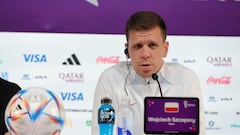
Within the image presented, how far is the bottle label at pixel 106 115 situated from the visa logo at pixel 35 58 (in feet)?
7.50

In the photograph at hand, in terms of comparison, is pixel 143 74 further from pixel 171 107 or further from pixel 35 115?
pixel 35 115

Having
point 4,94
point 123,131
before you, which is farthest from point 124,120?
point 4,94

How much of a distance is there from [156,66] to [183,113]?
651 millimetres

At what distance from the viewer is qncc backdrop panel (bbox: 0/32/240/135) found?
3928 mm

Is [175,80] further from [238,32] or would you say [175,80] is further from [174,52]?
[238,32]

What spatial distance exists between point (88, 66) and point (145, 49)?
1.71m

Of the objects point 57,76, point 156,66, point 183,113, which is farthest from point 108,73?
point 57,76

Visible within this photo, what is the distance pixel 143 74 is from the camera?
2416 millimetres

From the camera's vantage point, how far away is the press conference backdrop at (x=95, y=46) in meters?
3.94

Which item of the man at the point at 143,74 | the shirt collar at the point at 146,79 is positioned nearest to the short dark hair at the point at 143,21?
the man at the point at 143,74

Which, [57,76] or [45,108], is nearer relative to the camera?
[45,108]

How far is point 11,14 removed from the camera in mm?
4051

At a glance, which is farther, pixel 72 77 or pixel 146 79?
pixel 72 77

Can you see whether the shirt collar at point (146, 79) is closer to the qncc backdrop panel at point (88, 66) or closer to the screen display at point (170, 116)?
the screen display at point (170, 116)
